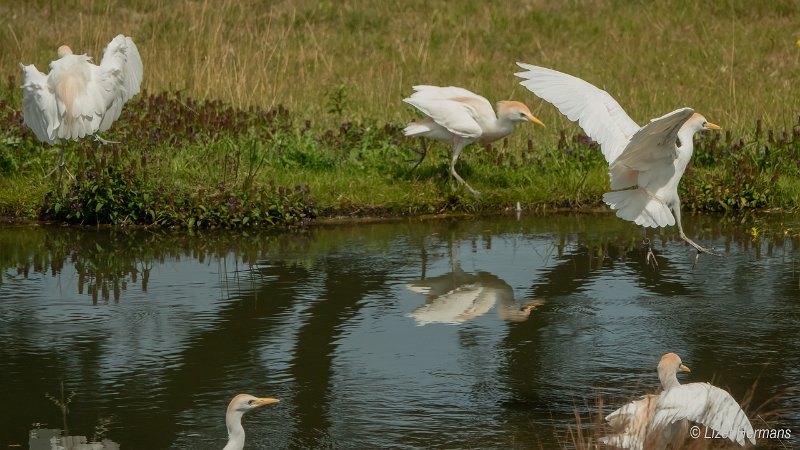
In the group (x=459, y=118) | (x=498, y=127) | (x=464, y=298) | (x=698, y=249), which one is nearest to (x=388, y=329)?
(x=464, y=298)

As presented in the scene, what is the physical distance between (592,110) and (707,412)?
3828mm

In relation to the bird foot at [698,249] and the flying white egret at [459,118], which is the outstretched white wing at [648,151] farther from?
the flying white egret at [459,118]

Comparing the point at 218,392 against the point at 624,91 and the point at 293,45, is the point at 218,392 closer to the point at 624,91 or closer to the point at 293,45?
the point at 624,91

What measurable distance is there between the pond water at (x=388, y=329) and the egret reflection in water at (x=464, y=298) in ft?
0.08

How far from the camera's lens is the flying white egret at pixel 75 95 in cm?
1002

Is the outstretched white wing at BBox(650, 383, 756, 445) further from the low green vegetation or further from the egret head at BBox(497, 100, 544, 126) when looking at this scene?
the egret head at BBox(497, 100, 544, 126)

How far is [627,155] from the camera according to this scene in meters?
8.05

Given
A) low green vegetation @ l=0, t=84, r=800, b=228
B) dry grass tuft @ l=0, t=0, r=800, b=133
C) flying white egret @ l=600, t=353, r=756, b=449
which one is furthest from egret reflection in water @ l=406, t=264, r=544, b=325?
dry grass tuft @ l=0, t=0, r=800, b=133

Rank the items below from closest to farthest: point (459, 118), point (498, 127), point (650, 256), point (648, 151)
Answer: point (648, 151), point (650, 256), point (459, 118), point (498, 127)

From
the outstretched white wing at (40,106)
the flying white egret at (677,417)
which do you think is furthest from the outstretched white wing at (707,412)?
the outstretched white wing at (40,106)

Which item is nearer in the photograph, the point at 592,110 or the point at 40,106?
the point at 592,110

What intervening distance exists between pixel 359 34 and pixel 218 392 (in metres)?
11.8

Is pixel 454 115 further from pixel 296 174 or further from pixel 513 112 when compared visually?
pixel 296 174

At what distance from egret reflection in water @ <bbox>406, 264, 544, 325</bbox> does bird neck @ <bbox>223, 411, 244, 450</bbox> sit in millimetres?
2757
